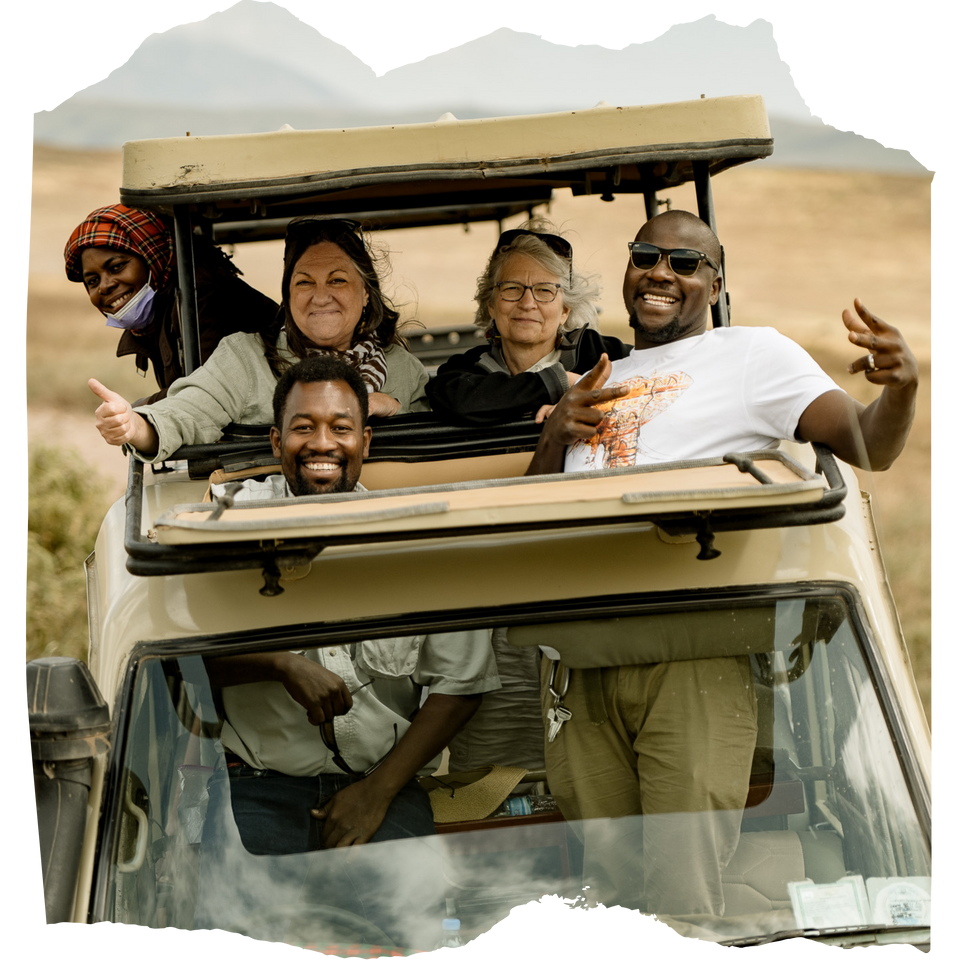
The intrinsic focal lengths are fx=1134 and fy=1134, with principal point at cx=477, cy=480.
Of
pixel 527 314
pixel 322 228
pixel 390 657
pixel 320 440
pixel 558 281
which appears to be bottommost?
pixel 390 657

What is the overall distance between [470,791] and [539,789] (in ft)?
0.48

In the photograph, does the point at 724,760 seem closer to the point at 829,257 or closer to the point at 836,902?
the point at 836,902

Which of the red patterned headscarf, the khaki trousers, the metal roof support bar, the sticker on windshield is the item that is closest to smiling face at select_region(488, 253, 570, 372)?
the metal roof support bar

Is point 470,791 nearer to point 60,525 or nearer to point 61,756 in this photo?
point 61,756

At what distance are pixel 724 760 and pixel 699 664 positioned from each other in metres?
0.20

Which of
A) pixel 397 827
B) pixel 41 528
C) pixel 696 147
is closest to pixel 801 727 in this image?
pixel 397 827

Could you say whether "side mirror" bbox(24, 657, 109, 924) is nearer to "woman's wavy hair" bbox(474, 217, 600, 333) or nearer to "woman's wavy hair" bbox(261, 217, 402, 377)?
"woman's wavy hair" bbox(261, 217, 402, 377)

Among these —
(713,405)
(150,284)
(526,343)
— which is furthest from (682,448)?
(150,284)

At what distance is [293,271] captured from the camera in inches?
131

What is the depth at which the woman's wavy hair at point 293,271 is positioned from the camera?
333 cm

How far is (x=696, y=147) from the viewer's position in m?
2.80

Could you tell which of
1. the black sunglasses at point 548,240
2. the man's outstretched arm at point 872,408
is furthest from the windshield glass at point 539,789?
the black sunglasses at point 548,240

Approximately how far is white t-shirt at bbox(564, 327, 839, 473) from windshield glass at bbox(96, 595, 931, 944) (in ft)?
1.63

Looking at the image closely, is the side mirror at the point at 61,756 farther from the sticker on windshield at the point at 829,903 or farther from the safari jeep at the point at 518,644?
the sticker on windshield at the point at 829,903
